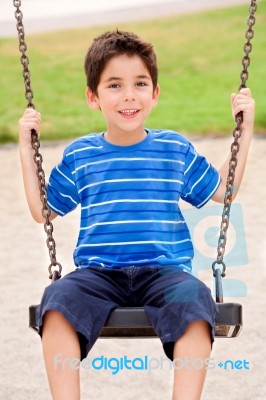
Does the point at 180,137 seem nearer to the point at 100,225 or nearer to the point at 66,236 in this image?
the point at 100,225

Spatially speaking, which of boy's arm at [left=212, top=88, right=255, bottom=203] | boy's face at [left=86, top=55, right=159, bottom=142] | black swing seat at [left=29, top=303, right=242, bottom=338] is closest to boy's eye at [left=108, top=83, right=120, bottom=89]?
boy's face at [left=86, top=55, right=159, bottom=142]

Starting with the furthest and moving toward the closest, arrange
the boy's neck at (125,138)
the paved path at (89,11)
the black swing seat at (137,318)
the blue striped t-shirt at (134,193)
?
the paved path at (89,11), the boy's neck at (125,138), the blue striped t-shirt at (134,193), the black swing seat at (137,318)

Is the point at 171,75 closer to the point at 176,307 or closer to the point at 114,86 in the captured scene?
the point at 114,86

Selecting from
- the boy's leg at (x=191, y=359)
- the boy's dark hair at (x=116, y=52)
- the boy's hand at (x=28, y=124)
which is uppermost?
the boy's dark hair at (x=116, y=52)

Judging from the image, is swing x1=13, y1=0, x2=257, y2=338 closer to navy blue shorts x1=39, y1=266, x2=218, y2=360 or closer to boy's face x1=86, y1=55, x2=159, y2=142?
navy blue shorts x1=39, y1=266, x2=218, y2=360

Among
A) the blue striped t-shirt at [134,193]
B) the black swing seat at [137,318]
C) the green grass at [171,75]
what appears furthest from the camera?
the green grass at [171,75]

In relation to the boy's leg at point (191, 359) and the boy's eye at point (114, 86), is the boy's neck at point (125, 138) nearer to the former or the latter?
the boy's eye at point (114, 86)

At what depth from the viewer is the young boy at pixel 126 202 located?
2.35 meters

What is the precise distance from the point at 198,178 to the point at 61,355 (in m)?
0.72

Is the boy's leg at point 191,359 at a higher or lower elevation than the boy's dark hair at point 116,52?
lower

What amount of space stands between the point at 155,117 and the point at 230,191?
302 inches

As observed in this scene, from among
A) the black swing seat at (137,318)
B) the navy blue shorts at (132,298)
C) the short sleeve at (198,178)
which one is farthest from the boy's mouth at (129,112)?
the black swing seat at (137,318)

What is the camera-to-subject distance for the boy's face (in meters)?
2.58

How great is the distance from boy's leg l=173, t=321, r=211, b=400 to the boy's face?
2.10 ft
